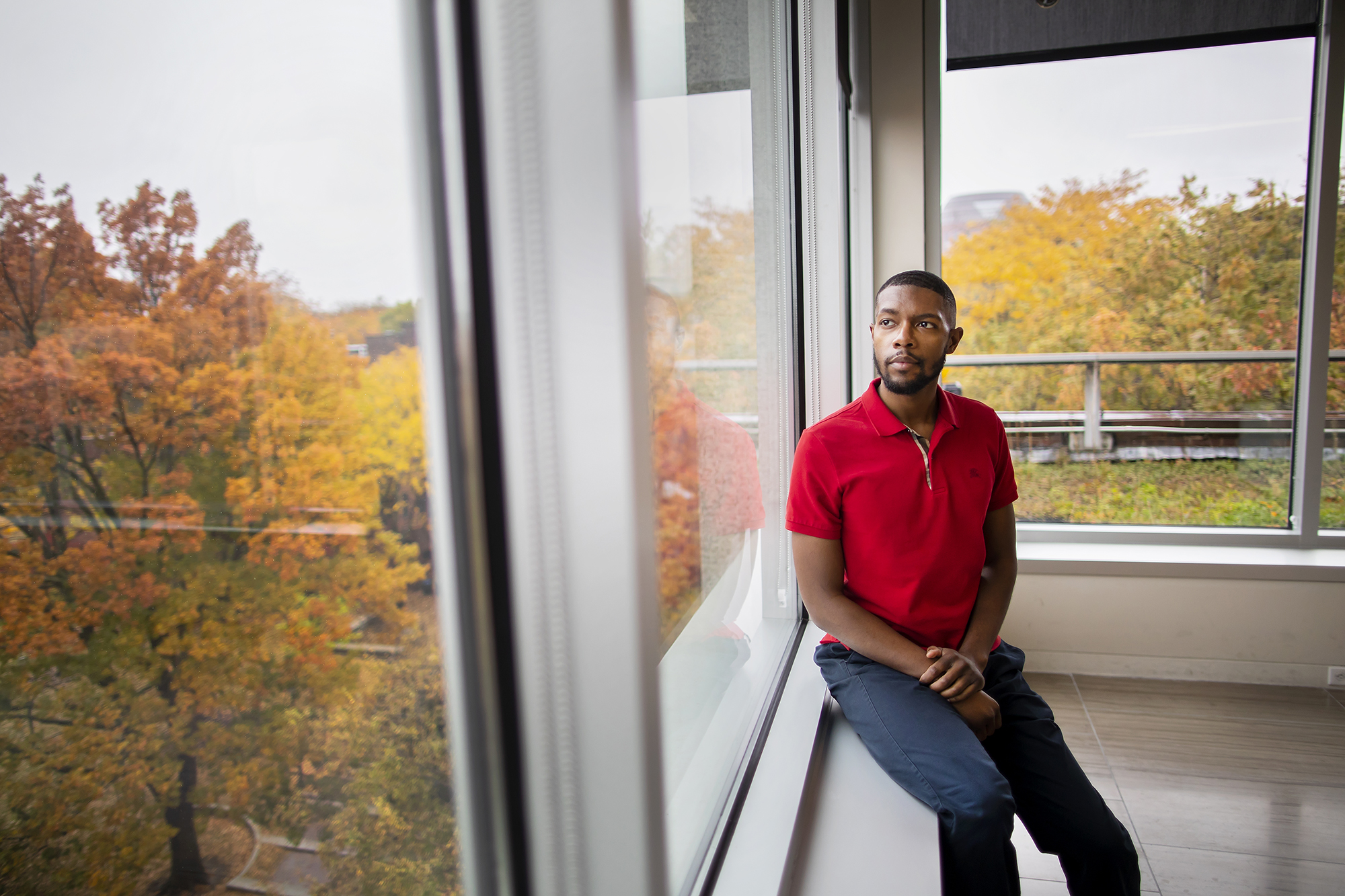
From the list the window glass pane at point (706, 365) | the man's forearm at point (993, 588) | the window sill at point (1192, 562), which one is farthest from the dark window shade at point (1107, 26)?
the man's forearm at point (993, 588)

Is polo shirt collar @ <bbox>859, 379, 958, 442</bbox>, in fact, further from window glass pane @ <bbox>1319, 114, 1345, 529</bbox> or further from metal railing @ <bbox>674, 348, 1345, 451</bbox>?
window glass pane @ <bbox>1319, 114, 1345, 529</bbox>

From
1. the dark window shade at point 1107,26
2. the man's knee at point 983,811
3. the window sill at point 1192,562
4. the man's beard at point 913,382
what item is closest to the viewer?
the man's knee at point 983,811

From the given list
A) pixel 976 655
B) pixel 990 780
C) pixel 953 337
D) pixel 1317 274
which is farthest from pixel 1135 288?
pixel 990 780

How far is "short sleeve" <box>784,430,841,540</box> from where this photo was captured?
4.77 feet

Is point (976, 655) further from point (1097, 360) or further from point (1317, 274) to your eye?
point (1317, 274)

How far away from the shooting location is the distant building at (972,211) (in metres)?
3.23

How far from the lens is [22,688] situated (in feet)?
1.06

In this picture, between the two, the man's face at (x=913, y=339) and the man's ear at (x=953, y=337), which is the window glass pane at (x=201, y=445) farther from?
the man's ear at (x=953, y=337)

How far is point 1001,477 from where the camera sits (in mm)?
1639

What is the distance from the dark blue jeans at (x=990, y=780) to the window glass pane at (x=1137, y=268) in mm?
2117

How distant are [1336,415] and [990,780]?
2.87 metres

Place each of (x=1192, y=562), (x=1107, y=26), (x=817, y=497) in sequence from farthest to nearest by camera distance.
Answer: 1. (x=1107, y=26)
2. (x=1192, y=562)
3. (x=817, y=497)

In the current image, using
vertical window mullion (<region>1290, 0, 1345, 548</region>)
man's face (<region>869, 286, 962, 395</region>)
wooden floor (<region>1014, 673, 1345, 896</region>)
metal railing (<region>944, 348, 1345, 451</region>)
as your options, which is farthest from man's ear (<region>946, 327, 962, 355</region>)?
vertical window mullion (<region>1290, 0, 1345, 548</region>)

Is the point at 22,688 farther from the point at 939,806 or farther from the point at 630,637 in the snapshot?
the point at 939,806
